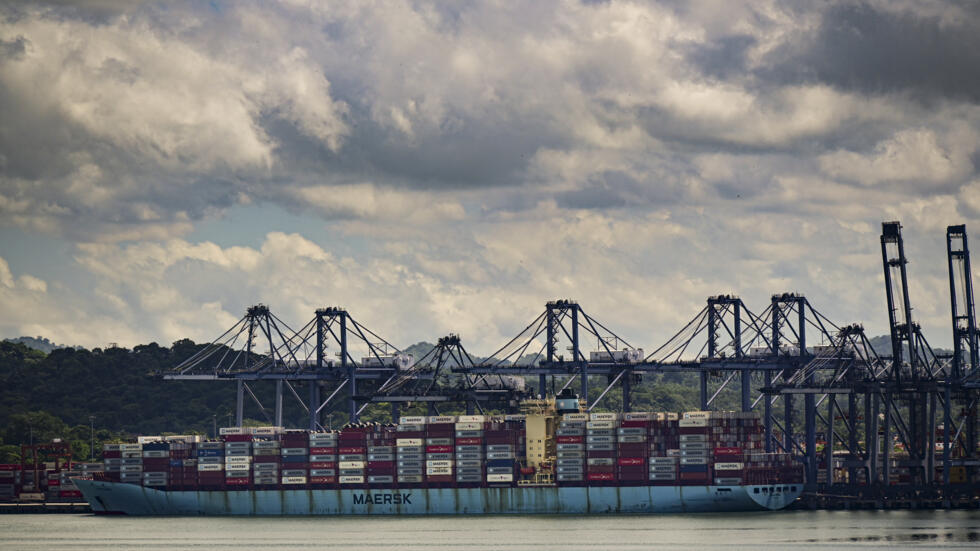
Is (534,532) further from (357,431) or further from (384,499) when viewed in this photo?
(357,431)

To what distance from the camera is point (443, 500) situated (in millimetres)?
130375

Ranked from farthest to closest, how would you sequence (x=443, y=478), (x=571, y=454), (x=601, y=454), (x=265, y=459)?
(x=265, y=459), (x=443, y=478), (x=571, y=454), (x=601, y=454)

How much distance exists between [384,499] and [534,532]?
2288cm

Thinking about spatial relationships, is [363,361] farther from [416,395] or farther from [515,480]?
[515,480]

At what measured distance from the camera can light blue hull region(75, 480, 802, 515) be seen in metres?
125

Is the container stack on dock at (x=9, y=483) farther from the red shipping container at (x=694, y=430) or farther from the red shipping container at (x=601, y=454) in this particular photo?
the red shipping container at (x=694, y=430)

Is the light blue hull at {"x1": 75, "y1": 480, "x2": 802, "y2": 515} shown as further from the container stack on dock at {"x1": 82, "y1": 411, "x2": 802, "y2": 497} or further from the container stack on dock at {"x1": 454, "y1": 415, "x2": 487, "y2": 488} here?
the container stack on dock at {"x1": 454, "y1": 415, "x2": 487, "y2": 488}

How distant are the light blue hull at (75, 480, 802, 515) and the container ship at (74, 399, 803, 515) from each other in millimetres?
86

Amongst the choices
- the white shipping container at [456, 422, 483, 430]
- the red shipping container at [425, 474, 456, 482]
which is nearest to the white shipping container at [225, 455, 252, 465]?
the red shipping container at [425, 474, 456, 482]

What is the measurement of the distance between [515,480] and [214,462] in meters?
27.0

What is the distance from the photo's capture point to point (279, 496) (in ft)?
442

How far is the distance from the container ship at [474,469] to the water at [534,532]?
2.62 metres

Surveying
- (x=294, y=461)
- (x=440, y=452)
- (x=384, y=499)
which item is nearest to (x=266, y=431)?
(x=294, y=461)

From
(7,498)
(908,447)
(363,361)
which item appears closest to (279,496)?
(363,361)
